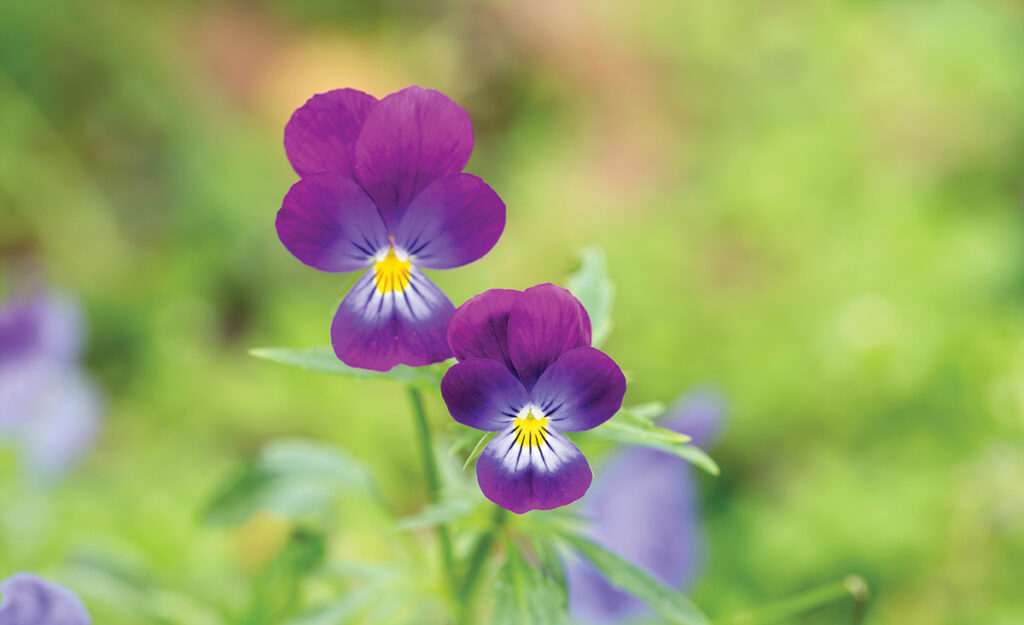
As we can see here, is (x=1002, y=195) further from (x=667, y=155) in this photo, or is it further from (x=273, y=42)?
(x=273, y=42)

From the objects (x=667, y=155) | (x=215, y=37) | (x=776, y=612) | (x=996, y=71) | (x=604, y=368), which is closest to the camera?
(x=604, y=368)

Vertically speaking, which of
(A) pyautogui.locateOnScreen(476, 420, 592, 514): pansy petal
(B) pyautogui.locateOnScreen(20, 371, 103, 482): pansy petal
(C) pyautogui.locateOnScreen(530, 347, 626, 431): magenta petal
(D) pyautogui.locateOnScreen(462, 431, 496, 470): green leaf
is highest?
(B) pyautogui.locateOnScreen(20, 371, 103, 482): pansy petal

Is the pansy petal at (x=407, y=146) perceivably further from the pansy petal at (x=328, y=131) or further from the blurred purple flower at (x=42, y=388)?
the blurred purple flower at (x=42, y=388)

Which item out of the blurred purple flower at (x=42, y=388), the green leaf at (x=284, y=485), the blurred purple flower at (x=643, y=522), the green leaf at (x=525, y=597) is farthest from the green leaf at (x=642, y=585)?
the blurred purple flower at (x=42, y=388)

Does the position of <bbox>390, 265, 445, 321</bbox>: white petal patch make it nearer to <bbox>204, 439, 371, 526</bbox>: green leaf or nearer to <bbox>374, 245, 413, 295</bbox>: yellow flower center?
<bbox>374, 245, 413, 295</bbox>: yellow flower center

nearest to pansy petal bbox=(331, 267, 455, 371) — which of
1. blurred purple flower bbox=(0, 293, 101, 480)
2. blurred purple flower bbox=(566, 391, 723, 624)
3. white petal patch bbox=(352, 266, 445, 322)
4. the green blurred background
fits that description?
white petal patch bbox=(352, 266, 445, 322)

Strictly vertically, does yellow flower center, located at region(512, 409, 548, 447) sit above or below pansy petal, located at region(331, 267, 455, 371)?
below

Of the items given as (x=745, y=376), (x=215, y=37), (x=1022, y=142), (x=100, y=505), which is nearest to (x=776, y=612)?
(x=745, y=376)
